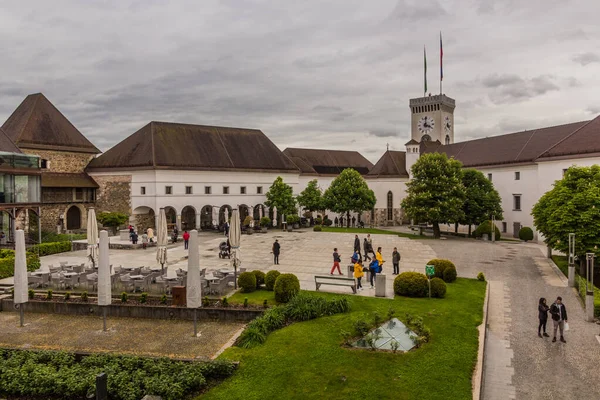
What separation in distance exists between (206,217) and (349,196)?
1740 cm

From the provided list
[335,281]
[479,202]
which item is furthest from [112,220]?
[479,202]

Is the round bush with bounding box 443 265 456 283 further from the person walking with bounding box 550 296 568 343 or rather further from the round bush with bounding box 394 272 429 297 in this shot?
the person walking with bounding box 550 296 568 343

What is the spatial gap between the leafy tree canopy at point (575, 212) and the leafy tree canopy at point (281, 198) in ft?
95.3

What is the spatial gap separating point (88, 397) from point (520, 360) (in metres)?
11.9

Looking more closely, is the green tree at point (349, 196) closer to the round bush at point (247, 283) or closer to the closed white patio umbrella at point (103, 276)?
the round bush at point (247, 283)

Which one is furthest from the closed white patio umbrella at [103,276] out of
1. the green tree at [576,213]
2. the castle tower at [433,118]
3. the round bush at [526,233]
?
the castle tower at [433,118]

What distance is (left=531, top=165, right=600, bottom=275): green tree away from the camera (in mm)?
25359

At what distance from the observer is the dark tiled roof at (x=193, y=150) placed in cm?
4972

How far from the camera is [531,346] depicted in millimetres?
14750

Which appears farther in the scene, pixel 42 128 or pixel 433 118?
pixel 433 118

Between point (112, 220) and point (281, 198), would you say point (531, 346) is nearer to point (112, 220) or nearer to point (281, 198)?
point (112, 220)

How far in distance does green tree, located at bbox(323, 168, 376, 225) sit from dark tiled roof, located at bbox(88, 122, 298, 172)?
20.1 ft

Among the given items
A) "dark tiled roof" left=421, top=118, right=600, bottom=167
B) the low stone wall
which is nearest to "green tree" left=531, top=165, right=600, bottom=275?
"dark tiled roof" left=421, top=118, right=600, bottom=167

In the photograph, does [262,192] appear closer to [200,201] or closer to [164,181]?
[200,201]
